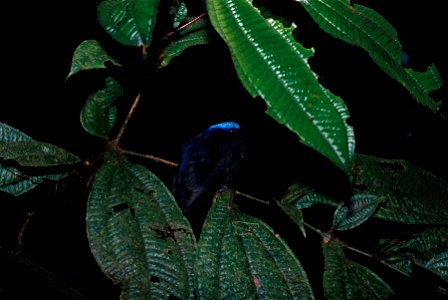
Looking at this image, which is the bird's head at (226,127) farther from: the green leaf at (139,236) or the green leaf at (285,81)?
the green leaf at (285,81)

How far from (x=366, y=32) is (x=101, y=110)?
0.77 m

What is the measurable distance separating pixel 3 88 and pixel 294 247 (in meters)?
1.67

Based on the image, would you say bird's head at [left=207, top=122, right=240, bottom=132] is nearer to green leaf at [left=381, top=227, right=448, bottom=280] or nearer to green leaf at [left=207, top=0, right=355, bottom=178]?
green leaf at [left=381, top=227, right=448, bottom=280]

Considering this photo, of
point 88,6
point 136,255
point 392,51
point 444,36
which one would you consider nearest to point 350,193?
point 392,51

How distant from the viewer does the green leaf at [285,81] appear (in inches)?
19.9

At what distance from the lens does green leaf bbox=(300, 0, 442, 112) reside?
2.13ft

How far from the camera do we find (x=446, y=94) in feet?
3.83

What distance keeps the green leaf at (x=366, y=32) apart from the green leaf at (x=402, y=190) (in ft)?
1.38

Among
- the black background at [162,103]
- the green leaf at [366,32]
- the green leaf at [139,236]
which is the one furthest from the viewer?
the black background at [162,103]

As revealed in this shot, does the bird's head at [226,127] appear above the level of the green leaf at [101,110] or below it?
below

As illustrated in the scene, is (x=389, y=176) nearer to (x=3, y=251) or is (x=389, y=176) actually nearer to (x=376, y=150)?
(x=3, y=251)

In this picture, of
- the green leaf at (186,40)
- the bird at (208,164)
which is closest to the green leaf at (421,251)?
the bird at (208,164)

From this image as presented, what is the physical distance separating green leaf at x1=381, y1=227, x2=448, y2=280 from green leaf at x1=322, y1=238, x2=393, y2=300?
159mm

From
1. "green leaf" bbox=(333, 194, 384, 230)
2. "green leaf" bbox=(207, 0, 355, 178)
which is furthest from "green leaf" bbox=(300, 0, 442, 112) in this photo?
"green leaf" bbox=(333, 194, 384, 230)
